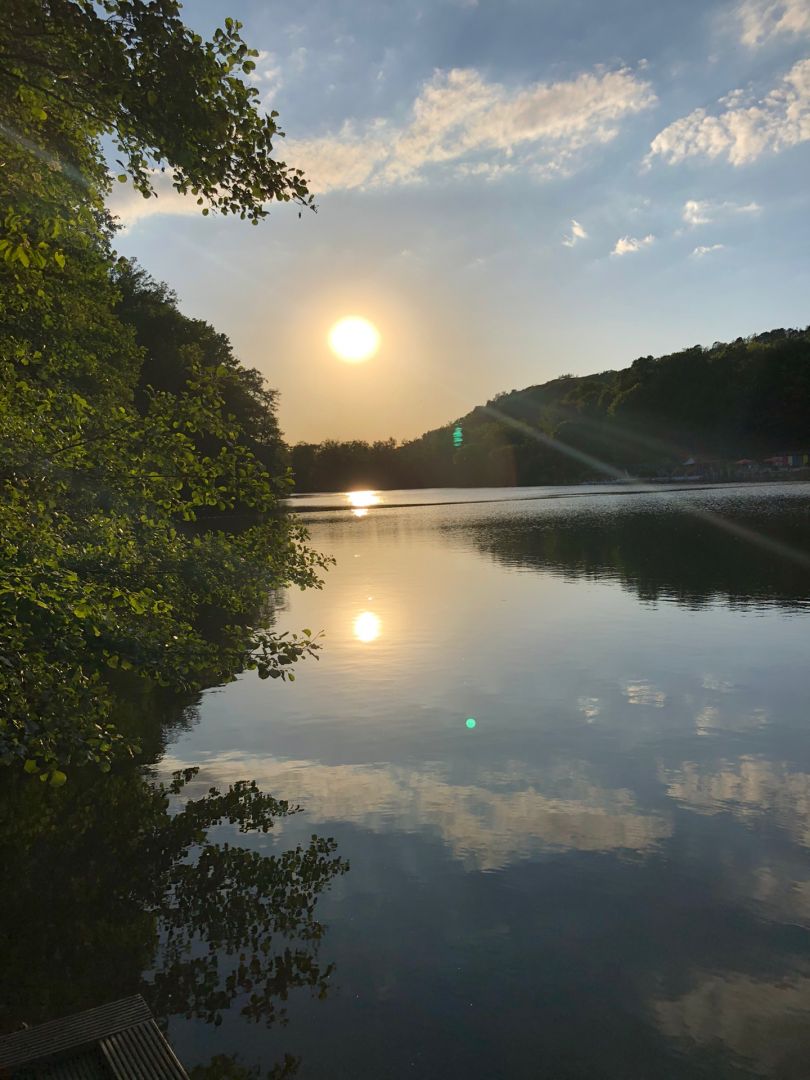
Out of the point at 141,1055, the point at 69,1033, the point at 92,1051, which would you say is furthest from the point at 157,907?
the point at 141,1055

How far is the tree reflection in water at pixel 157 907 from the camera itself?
325 inches

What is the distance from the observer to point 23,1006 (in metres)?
8.03

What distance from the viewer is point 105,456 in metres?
11.2

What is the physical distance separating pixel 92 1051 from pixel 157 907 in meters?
3.95

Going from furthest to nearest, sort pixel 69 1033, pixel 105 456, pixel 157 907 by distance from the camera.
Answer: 1. pixel 105 456
2. pixel 157 907
3. pixel 69 1033

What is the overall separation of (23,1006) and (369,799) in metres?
6.30

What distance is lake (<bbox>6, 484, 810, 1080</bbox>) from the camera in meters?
7.52

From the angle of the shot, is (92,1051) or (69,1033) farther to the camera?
(69,1033)

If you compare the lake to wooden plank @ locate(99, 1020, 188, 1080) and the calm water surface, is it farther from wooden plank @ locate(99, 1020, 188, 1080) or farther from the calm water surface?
wooden plank @ locate(99, 1020, 188, 1080)

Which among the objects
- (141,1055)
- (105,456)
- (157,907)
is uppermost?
(105,456)

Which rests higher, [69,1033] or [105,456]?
[105,456]

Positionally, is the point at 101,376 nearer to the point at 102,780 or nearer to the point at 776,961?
the point at 102,780

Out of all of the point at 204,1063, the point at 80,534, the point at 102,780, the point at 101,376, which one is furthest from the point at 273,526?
the point at 101,376

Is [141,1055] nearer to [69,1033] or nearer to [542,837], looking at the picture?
[69,1033]
